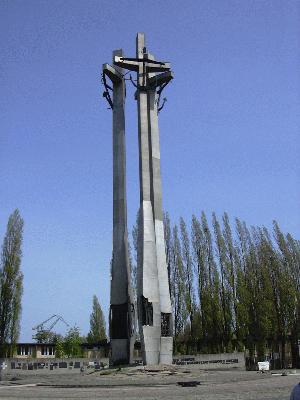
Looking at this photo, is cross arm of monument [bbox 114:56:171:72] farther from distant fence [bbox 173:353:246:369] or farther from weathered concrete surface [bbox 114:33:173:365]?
distant fence [bbox 173:353:246:369]

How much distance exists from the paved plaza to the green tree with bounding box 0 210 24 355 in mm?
14533

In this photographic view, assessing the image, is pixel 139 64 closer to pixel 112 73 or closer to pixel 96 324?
pixel 112 73

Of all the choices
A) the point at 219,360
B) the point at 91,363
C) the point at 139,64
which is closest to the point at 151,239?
the point at 219,360

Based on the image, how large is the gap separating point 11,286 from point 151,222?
547 inches

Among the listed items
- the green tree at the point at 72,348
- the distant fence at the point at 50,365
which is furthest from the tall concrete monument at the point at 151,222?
the green tree at the point at 72,348

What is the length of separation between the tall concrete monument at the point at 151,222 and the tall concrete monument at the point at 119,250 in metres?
0.43

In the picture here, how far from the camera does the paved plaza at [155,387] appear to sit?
11742 mm

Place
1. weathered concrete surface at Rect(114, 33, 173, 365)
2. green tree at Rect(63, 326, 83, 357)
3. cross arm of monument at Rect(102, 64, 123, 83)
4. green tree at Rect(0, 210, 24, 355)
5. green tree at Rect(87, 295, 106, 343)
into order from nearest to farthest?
weathered concrete surface at Rect(114, 33, 173, 365) < cross arm of monument at Rect(102, 64, 123, 83) < green tree at Rect(0, 210, 24, 355) < green tree at Rect(63, 326, 83, 357) < green tree at Rect(87, 295, 106, 343)

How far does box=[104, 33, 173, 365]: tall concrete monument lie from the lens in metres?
22.5

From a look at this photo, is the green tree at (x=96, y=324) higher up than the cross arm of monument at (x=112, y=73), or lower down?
lower down

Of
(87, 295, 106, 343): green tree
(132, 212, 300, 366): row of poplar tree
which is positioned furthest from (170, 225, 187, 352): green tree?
(87, 295, 106, 343): green tree

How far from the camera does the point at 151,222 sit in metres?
23.8

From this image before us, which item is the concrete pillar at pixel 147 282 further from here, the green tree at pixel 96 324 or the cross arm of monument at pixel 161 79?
the green tree at pixel 96 324

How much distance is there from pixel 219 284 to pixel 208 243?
3.37 meters
